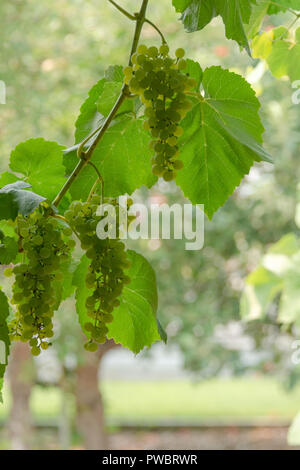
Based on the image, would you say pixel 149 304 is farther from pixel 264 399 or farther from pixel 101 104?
pixel 264 399

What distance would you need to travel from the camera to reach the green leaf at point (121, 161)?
323 millimetres

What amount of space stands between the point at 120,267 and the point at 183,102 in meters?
0.07

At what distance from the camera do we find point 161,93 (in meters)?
0.25

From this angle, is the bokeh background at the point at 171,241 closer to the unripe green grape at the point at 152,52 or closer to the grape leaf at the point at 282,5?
the grape leaf at the point at 282,5

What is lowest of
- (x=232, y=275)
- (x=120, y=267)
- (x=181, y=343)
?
(x=120, y=267)

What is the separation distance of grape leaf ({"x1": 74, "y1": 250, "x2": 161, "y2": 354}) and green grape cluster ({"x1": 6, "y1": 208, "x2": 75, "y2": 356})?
4 centimetres

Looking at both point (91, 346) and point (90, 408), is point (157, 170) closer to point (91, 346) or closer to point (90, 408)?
point (91, 346)

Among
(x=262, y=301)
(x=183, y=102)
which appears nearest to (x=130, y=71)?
(x=183, y=102)

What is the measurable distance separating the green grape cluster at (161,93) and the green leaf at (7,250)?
67mm

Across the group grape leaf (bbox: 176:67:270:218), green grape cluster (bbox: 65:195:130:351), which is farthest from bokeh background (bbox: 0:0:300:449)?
green grape cluster (bbox: 65:195:130:351)

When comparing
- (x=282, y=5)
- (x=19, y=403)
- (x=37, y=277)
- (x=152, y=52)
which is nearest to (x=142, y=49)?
(x=152, y=52)

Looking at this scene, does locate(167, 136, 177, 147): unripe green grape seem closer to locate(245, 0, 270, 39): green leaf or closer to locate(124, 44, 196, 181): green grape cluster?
locate(124, 44, 196, 181): green grape cluster

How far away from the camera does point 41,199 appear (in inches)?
9.7

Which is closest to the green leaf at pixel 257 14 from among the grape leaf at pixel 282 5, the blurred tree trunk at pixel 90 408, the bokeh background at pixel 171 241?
the grape leaf at pixel 282 5
